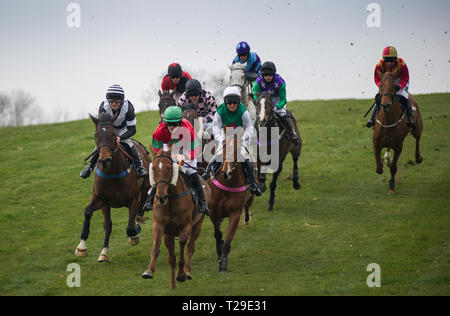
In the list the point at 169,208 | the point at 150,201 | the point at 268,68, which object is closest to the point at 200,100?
the point at 268,68

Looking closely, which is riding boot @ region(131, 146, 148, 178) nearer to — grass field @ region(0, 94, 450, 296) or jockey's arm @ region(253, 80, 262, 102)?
grass field @ region(0, 94, 450, 296)

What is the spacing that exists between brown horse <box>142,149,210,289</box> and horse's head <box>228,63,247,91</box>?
6240 mm

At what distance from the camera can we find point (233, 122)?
520 inches

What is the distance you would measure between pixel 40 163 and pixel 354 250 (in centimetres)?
1619

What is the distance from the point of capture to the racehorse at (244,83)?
1689 cm

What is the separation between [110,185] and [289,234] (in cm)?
→ 480

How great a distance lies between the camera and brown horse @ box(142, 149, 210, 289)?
10188 mm

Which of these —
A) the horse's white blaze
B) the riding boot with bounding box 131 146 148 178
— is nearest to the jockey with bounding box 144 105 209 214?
the riding boot with bounding box 131 146 148 178

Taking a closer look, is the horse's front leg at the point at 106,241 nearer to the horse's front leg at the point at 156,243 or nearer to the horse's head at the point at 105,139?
the horse's head at the point at 105,139

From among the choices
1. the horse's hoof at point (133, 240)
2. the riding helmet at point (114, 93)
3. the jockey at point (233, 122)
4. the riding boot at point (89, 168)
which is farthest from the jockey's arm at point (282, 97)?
the riding boot at point (89, 168)

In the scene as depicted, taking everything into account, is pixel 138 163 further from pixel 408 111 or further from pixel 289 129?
pixel 408 111

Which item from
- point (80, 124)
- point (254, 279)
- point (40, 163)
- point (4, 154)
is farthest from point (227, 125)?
point (80, 124)

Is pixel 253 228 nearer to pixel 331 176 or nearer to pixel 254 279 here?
pixel 254 279

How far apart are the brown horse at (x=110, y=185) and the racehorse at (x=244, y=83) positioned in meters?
4.30
